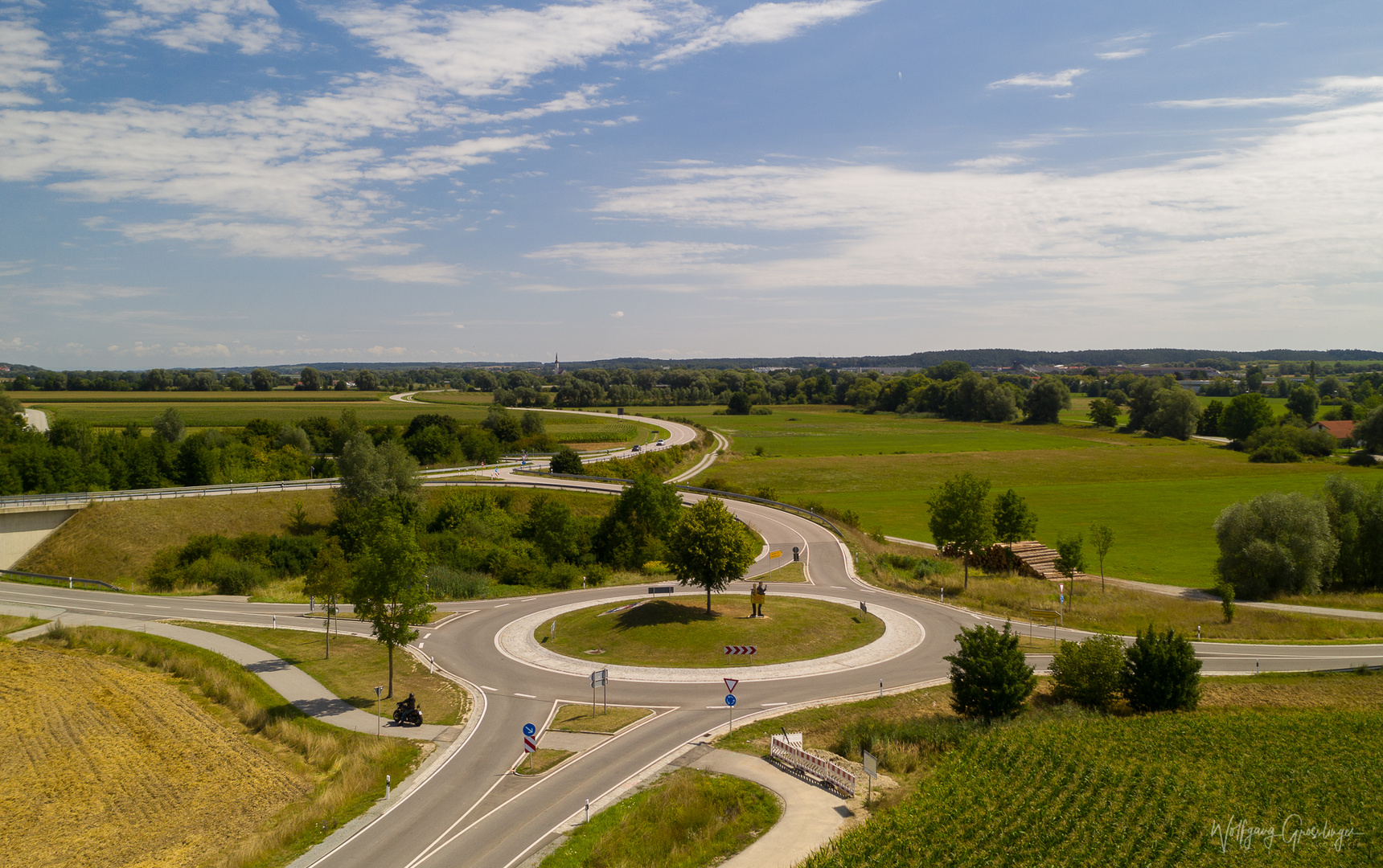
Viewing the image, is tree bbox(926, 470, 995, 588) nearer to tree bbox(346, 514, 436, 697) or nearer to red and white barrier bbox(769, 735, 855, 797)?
red and white barrier bbox(769, 735, 855, 797)

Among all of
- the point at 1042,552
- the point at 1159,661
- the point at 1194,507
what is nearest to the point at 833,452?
the point at 1194,507

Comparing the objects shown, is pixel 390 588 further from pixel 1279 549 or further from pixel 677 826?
pixel 1279 549

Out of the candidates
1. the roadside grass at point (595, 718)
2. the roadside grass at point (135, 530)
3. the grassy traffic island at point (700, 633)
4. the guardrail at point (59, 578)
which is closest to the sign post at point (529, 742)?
the roadside grass at point (595, 718)

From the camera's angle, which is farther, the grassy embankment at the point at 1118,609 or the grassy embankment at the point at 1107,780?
the grassy embankment at the point at 1118,609

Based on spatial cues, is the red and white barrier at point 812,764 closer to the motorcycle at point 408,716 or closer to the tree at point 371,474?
the motorcycle at point 408,716

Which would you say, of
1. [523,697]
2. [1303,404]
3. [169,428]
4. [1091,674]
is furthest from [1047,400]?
[523,697]

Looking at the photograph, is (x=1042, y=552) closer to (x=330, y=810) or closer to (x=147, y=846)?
(x=330, y=810)
